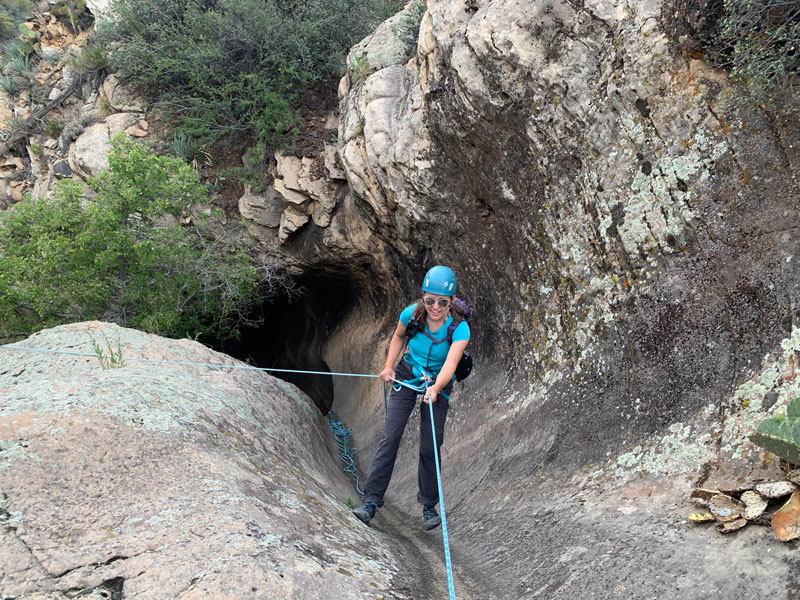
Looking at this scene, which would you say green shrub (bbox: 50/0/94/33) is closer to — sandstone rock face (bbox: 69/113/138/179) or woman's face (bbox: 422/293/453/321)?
sandstone rock face (bbox: 69/113/138/179)

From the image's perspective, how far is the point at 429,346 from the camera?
14.9 feet

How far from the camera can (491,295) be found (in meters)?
7.31

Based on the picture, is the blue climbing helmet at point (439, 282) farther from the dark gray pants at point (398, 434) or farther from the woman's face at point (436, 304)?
the dark gray pants at point (398, 434)

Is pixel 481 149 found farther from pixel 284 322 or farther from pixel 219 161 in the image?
pixel 284 322

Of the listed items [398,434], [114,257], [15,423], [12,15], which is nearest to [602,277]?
[398,434]

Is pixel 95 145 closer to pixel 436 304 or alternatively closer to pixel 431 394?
pixel 436 304

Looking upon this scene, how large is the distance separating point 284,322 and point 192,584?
1545 cm

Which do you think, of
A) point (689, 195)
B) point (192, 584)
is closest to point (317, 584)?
point (192, 584)

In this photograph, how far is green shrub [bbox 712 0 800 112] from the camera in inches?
142

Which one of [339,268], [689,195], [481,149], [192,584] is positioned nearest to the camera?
[192,584]

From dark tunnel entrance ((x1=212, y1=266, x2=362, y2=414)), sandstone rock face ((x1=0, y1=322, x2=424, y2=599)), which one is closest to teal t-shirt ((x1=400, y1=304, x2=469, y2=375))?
sandstone rock face ((x1=0, y1=322, x2=424, y2=599))

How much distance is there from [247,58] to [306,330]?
7788 mm

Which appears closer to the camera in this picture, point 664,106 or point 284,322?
point 664,106

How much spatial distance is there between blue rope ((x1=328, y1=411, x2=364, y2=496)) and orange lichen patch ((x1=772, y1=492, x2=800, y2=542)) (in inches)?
191
